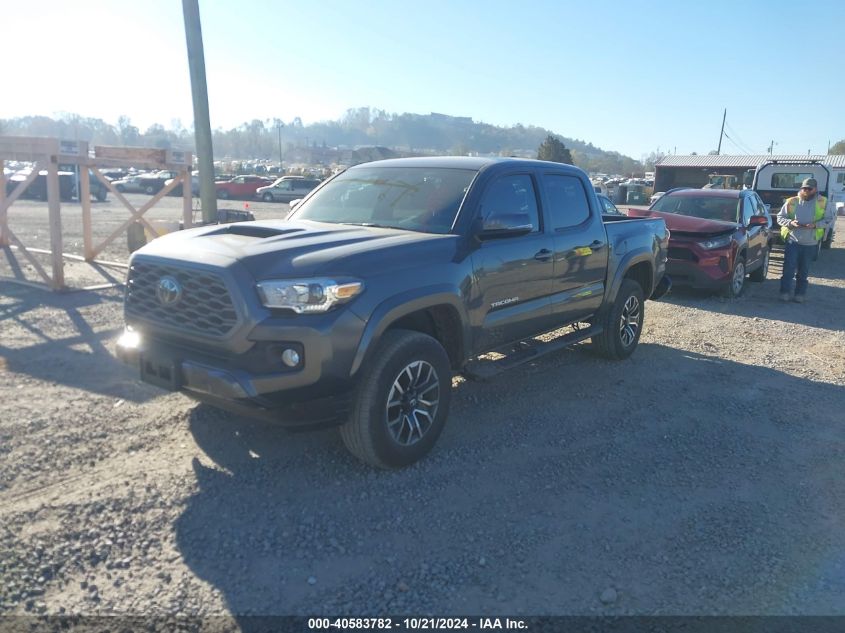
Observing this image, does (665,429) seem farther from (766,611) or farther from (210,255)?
(210,255)

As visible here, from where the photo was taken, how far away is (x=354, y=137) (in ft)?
523

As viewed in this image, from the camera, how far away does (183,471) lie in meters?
4.32

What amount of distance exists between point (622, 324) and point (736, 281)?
515 centimetres

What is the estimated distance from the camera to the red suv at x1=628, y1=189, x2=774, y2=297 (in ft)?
35.2

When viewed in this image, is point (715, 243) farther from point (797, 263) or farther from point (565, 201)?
point (565, 201)

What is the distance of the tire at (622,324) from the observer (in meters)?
6.99

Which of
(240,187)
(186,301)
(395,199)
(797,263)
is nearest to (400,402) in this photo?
(186,301)

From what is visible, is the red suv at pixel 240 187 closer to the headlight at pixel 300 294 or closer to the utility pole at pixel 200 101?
the utility pole at pixel 200 101

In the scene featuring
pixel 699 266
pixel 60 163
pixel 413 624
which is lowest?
pixel 413 624

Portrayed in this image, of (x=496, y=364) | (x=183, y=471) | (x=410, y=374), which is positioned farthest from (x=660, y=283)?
(x=183, y=471)

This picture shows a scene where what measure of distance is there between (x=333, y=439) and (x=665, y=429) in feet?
8.53

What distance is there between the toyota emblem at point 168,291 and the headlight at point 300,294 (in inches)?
23.6

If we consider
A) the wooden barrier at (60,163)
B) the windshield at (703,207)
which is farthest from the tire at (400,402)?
the windshield at (703,207)

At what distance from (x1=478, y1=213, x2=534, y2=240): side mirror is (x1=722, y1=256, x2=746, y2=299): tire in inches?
280
